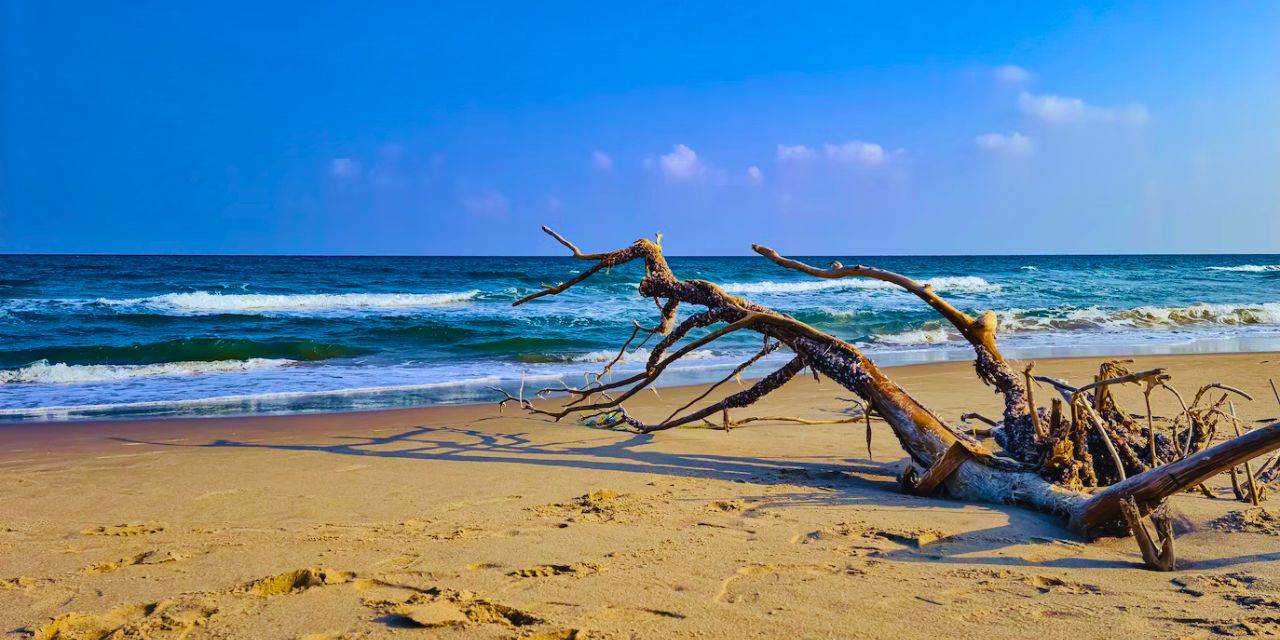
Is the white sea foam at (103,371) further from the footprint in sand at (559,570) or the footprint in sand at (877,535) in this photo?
the footprint in sand at (877,535)

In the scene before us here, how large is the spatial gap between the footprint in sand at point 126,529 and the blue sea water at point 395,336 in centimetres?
406

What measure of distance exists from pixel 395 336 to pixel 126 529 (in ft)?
39.0

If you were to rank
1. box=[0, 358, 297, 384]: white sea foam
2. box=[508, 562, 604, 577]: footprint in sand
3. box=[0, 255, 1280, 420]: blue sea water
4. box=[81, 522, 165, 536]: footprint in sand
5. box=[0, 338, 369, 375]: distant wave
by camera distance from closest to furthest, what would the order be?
1. box=[508, 562, 604, 577]: footprint in sand
2. box=[81, 522, 165, 536]: footprint in sand
3. box=[0, 255, 1280, 420]: blue sea water
4. box=[0, 358, 297, 384]: white sea foam
5. box=[0, 338, 369, 375]: distant wave

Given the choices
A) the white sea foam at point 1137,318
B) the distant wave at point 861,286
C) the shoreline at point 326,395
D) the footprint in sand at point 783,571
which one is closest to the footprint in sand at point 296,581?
the footprint in sand at point 783,571

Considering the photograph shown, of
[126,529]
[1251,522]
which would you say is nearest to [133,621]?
[126,529]

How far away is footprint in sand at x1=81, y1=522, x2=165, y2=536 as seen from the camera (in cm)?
342

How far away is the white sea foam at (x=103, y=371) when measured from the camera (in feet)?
32.3

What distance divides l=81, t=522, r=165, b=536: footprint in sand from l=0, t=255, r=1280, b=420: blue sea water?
4056 mm

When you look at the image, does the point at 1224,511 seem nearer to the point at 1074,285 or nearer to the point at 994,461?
the point at 994,461

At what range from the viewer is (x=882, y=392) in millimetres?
4289

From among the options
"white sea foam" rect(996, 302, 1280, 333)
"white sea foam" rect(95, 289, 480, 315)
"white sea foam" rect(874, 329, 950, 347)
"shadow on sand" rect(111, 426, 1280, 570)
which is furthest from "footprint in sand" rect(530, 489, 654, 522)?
"white sea foam" rect(95, 289, 480, 315)

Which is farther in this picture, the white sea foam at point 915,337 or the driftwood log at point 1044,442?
the white sea foam at point 915,337

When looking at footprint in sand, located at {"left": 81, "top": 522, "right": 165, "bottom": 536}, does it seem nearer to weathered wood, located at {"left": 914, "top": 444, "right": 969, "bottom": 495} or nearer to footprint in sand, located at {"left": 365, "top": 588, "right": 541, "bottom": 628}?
footprint in sand, located at {"left": 365, "top": 588, "right": 541, "bottom": 628}

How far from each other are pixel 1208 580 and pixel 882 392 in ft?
5.89
